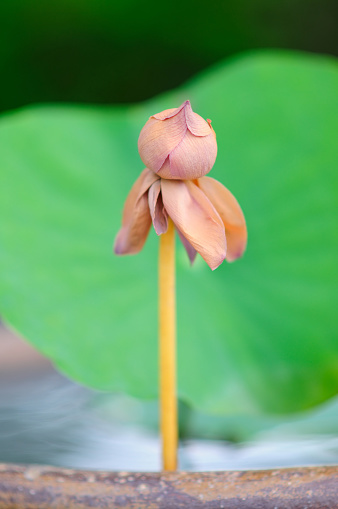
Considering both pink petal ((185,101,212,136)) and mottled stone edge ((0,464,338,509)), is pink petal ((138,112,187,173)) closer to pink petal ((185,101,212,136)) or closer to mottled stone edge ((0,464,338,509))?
pink petal ((185,101,212,136))

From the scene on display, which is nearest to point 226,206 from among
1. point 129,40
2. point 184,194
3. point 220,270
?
point 184,194

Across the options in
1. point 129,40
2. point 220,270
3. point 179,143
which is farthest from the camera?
point 129,40

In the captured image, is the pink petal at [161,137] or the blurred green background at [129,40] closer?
the pink petal at [161,137]

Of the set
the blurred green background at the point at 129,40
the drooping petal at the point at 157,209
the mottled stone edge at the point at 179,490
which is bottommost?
the mottled stone edge at the point at 179,490

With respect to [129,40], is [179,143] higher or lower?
lower

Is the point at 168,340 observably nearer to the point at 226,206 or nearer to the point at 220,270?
the point at 226,206

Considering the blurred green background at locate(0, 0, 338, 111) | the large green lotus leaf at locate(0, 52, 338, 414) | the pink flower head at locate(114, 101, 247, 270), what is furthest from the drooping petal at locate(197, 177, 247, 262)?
the blurred green background at locate(0, 0, 338, 111)

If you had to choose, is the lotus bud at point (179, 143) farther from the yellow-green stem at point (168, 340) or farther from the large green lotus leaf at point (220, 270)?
the large green lotus leaf at point (220, 270)

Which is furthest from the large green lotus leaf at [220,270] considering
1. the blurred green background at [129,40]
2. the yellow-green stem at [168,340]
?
the blurred green background at [129,40]
